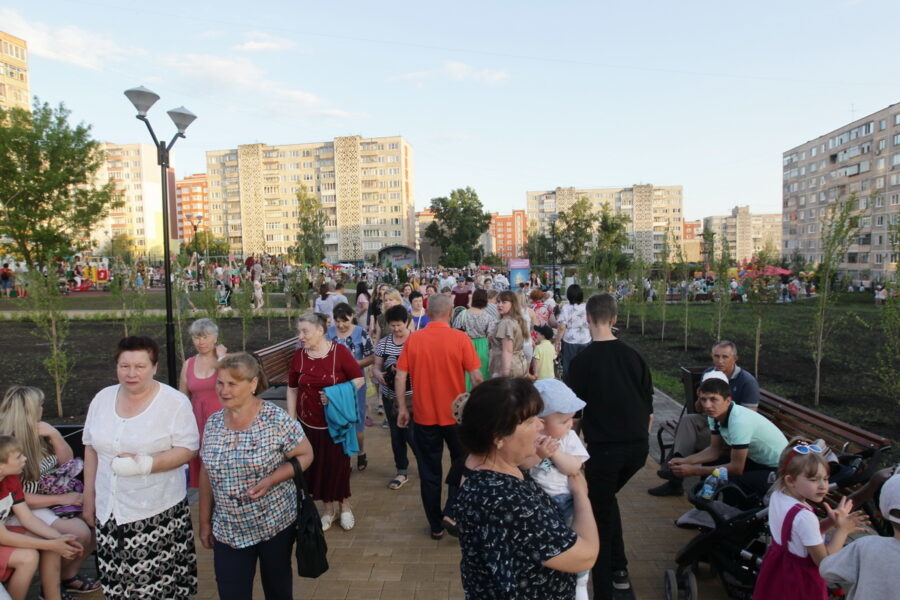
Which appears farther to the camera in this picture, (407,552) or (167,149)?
(167,149)

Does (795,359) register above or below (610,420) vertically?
below

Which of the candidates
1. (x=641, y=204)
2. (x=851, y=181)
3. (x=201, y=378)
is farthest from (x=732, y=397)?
(x=641, y=204)

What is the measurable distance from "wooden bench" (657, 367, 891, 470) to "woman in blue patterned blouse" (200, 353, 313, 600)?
3887mm

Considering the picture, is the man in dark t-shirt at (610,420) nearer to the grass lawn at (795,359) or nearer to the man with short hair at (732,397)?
the man with short hair at (732,397)

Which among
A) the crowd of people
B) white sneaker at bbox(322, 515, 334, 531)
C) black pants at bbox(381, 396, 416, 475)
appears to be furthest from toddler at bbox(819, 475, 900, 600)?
black pants at bbox(381, 396, 416, 475)

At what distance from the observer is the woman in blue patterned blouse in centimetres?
269

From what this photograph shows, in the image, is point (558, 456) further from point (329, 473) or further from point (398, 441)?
point (398, 441)

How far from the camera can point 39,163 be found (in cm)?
2722

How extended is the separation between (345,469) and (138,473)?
1.96 meters

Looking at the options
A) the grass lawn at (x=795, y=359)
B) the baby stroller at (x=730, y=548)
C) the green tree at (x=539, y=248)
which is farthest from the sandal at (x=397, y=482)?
the green tree at (x=539, y=248)

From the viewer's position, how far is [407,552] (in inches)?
163

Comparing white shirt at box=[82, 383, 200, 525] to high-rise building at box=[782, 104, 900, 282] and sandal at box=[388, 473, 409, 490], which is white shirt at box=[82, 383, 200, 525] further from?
high-rise building at box=[782, 104, 900, 282]

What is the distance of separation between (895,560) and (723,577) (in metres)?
1.67

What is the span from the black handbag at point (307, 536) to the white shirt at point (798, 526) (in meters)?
2.33
